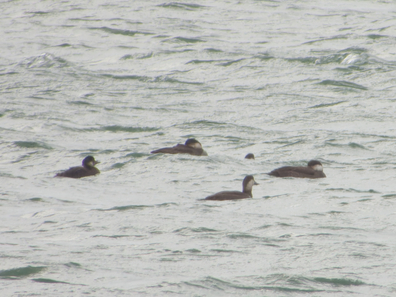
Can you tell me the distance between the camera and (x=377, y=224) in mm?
8070

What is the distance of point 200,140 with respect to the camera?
48.9 feet

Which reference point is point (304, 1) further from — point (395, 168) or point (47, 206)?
point (47, 206)

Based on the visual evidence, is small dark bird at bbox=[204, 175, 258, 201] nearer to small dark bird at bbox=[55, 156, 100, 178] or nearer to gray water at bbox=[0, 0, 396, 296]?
gray water at bbox=[0, 0, 396, 296]

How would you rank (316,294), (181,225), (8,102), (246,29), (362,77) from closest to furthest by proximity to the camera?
(316,294)
(181,225)
(8,102)
(362,77)
(246,29)

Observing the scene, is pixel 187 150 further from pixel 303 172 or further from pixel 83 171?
pixel 303 172

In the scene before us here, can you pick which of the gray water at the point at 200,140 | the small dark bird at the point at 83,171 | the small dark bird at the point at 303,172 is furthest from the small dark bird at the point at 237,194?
the small dark bird at the point at 83,171

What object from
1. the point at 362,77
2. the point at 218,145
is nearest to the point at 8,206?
the point at 218,145

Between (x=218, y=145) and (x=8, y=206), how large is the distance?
6.08 metres

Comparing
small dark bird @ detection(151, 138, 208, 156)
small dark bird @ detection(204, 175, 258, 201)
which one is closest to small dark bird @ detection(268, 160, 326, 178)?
small dark bird @ detection(204, 175, 258, 201)

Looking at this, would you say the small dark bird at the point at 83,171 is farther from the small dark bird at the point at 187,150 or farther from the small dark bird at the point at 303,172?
the small dark bird at the point at 303,172

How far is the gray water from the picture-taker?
6.41 metres

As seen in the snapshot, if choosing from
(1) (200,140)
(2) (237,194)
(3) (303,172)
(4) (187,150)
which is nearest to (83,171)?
(4) (187,150)

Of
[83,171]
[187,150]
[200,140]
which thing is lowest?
[200,140]

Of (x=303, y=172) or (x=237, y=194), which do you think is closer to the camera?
(x=237, y=194)
